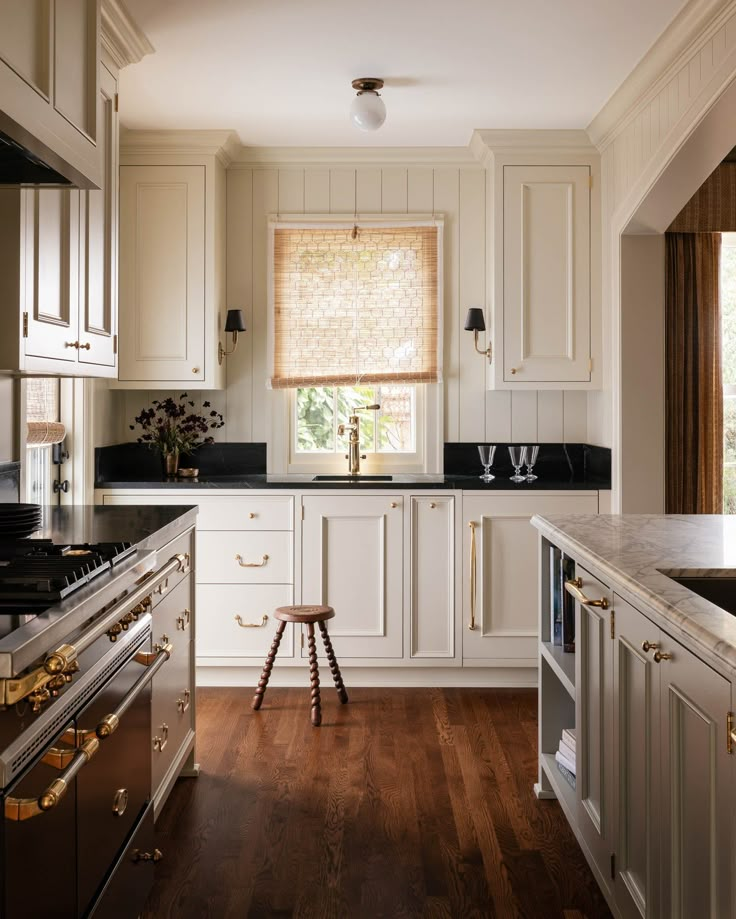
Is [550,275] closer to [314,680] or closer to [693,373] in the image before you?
[693,373]

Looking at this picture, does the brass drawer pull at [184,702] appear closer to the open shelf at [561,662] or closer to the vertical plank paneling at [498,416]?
the open shelf at [561,662]

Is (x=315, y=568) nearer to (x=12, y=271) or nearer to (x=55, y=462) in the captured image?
(x=55, y=462)

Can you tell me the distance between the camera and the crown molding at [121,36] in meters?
3.01

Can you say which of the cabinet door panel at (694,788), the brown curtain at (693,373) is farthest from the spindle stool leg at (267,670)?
the cabinet door panel at (694,788)

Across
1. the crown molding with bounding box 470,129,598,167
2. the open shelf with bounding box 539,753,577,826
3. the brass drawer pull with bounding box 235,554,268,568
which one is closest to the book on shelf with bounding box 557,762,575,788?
the open shelf with bounding box 539,753,577,826

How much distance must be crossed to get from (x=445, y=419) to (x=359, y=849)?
8.40 feet

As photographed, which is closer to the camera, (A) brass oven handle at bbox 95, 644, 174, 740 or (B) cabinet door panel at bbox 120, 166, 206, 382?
(A) brass oven handle at bbox 95, 644, 174, 740

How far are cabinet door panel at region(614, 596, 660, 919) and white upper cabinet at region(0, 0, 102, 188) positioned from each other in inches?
61.4

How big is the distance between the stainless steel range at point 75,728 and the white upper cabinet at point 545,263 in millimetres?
2581

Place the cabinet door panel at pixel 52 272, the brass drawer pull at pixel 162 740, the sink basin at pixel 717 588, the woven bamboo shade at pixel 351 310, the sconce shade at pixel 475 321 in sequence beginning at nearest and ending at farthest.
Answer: the sink basin at pixel 717 588 → the cabinet door panel at pixel 52 272 → the brass drawer pull at pixel 162 740 → the sconce shade at pixel 475 321 → the woven bamboo shade at pixel 351 310

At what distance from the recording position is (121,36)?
3188mm

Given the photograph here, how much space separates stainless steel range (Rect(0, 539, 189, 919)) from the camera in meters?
1.43

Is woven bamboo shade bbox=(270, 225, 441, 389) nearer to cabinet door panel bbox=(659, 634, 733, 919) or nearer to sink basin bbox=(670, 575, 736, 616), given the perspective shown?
sink basin bbox=(670, 575, 736, 616)

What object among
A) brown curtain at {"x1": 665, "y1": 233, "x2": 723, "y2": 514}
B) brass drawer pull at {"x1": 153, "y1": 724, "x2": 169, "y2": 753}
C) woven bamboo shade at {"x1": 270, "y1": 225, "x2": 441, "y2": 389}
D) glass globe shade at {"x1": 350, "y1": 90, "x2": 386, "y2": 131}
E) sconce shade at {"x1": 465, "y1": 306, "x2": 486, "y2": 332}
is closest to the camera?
brass drawer pull at {"x1": 153, "y1": 724, "x2": 169, "y2": 753}
